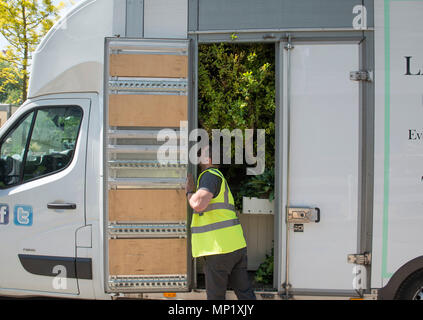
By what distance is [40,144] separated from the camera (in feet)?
11.1

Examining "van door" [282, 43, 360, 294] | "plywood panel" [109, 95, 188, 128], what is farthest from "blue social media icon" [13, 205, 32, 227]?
"van door" [282, 43, 360, 294]

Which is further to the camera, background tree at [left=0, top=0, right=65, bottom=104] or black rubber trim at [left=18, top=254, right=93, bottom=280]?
background tree at [left=0, top=0, right=65, bottom=104]

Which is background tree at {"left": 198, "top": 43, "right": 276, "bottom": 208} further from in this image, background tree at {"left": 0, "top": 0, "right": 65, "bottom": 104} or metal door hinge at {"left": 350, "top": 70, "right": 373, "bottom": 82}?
background tree at {"left": 0, "top": 0, "right": 65, "bottom": 104}

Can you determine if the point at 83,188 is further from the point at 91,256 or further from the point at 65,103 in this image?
the point at 65,103

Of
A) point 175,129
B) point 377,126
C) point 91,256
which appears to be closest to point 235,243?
point 175,129

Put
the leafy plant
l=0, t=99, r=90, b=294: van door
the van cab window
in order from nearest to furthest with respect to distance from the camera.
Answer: l=0, t=99, r=90, b=294: van door < the van cab window < the leafy plant

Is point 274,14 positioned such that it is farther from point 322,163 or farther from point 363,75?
point 322,163

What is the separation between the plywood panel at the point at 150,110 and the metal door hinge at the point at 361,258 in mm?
1932

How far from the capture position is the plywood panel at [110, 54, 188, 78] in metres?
3.13

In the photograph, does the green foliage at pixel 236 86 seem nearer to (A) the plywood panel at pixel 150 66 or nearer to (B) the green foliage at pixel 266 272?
(A) the plywood panel at pixel 150 66

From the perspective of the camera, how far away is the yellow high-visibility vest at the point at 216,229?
115 inches

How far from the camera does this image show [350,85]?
309cm

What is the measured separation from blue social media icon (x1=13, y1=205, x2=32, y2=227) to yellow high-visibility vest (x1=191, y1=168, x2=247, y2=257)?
1577 mm

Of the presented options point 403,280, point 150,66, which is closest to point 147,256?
point 150,66
